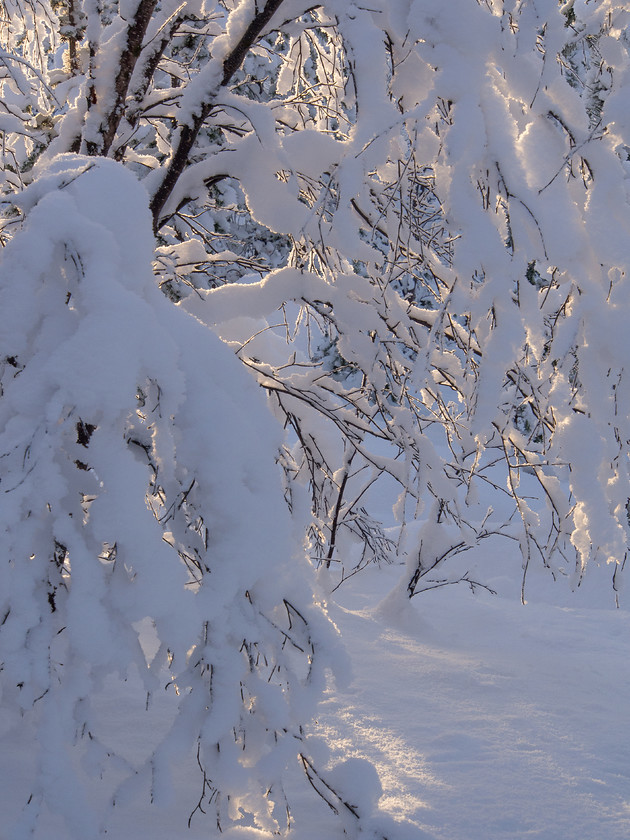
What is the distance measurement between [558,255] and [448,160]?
1.49ft

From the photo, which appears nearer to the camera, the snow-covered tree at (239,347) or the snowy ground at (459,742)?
the snow-covered tree at (239,347)

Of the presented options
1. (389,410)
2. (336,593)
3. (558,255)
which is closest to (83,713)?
(389,410)

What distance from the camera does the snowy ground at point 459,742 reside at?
2119 millimetres

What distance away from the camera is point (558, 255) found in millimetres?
2014

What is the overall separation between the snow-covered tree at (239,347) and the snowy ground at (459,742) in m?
0.24

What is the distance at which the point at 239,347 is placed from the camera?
8.79ft

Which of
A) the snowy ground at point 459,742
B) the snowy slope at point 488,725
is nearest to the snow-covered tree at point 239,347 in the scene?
the snowy ground at point 459,742

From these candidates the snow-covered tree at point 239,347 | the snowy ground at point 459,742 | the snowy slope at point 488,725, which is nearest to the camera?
the snow-covered tree at point 239,347

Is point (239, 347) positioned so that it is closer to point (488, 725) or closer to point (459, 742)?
point (459, 742)

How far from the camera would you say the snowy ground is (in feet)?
6.95

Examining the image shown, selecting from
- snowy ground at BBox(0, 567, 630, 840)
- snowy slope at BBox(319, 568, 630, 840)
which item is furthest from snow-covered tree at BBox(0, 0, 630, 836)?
snowy slope at BBox(319, 568, 630, 840)

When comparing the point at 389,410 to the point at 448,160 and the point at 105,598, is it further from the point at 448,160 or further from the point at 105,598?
the point at 105,598

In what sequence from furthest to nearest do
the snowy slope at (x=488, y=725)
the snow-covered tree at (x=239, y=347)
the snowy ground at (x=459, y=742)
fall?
the snowy slope at (x=488, y=725) → the snowy ground at (x=459, y=742) → the snow-covered tree at (x=239, y=347)

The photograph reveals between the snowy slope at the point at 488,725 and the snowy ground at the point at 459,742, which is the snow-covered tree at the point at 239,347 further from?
the snowy slope at the point at 488,725
